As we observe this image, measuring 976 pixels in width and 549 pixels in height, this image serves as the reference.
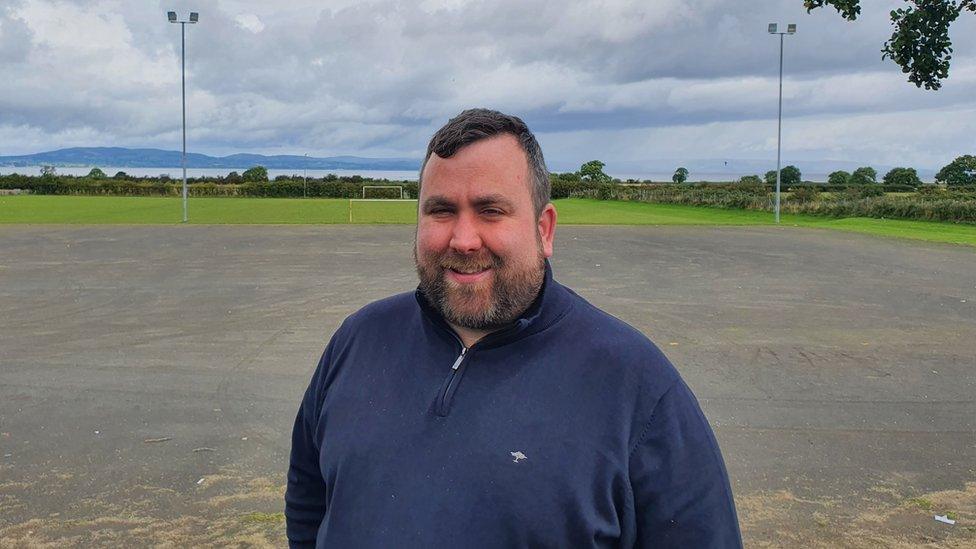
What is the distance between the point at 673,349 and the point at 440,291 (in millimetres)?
7522

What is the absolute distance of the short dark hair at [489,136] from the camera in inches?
77.6

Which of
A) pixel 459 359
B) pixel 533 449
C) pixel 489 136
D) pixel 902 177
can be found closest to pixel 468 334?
pixel 459 359

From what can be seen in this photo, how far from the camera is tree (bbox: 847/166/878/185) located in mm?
78562

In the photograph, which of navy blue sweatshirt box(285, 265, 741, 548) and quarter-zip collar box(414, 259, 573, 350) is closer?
navy blue sweatshirt box(285, 265, 741, 548)

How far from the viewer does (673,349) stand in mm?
9234

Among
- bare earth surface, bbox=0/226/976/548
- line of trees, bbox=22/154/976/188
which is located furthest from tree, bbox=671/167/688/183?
bare earth surface, bbox=0/226/976/548

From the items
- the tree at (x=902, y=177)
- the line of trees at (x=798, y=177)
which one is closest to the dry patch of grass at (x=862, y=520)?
the line of trees at (x=798, y=177)

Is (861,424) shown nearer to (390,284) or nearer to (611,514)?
(611,514)

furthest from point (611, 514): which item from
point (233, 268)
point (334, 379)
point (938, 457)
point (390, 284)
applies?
point (233, 268)

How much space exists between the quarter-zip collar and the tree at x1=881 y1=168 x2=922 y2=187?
75.0 meters

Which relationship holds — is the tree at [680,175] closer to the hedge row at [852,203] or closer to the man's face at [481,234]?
the hedge row at [852,203]

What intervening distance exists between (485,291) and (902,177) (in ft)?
257

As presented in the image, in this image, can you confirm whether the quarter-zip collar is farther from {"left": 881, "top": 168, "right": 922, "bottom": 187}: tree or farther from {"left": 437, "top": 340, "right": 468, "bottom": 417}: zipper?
{"left": 881, "top": 168, "right": 922, "bottom": 187}: tree

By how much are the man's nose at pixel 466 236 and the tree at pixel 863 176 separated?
271 feet
